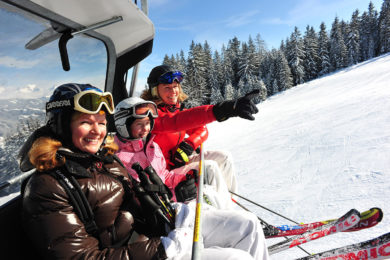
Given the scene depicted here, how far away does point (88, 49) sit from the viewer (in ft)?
10.4

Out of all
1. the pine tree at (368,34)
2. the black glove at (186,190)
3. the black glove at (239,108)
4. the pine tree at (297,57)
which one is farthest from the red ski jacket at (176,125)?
the pine tree at (368,34)

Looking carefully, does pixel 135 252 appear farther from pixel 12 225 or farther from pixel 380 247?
pixel 380 247

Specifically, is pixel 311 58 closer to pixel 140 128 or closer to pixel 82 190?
pixel 140 128

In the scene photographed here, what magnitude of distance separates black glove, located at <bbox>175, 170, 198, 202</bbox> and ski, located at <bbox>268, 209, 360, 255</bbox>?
0.96 metres

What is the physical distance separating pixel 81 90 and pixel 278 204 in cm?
303

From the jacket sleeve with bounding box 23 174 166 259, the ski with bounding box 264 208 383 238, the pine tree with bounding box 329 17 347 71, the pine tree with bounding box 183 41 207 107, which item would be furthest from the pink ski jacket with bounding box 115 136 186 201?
the pine tree with bounding box 329 17 347 71

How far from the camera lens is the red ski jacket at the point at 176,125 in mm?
2488

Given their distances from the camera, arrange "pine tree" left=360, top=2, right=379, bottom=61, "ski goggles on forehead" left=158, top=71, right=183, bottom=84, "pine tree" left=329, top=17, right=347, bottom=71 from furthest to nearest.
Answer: "pine tree" left=360, top=2, right=379, bottom=61 < "pine tree" left=329, top=17, right=347, bottom=71 < "ski goggles on forehead" left=158, top=71, right=183, bottom=84

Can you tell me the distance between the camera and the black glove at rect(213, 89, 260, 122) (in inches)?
86.7

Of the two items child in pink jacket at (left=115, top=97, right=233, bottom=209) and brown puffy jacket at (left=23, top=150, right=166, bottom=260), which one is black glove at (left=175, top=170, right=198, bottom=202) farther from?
brown puffy jacket at (left=23, top=150, right=166, bottom=260)

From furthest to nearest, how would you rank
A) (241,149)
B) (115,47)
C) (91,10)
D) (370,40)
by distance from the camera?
(370,40), (241,149), (115,47), (91,10)

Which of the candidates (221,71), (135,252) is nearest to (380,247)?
(135,252)

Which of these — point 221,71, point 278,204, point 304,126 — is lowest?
point 278,204

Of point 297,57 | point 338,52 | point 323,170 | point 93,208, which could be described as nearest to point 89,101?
point 93,208
